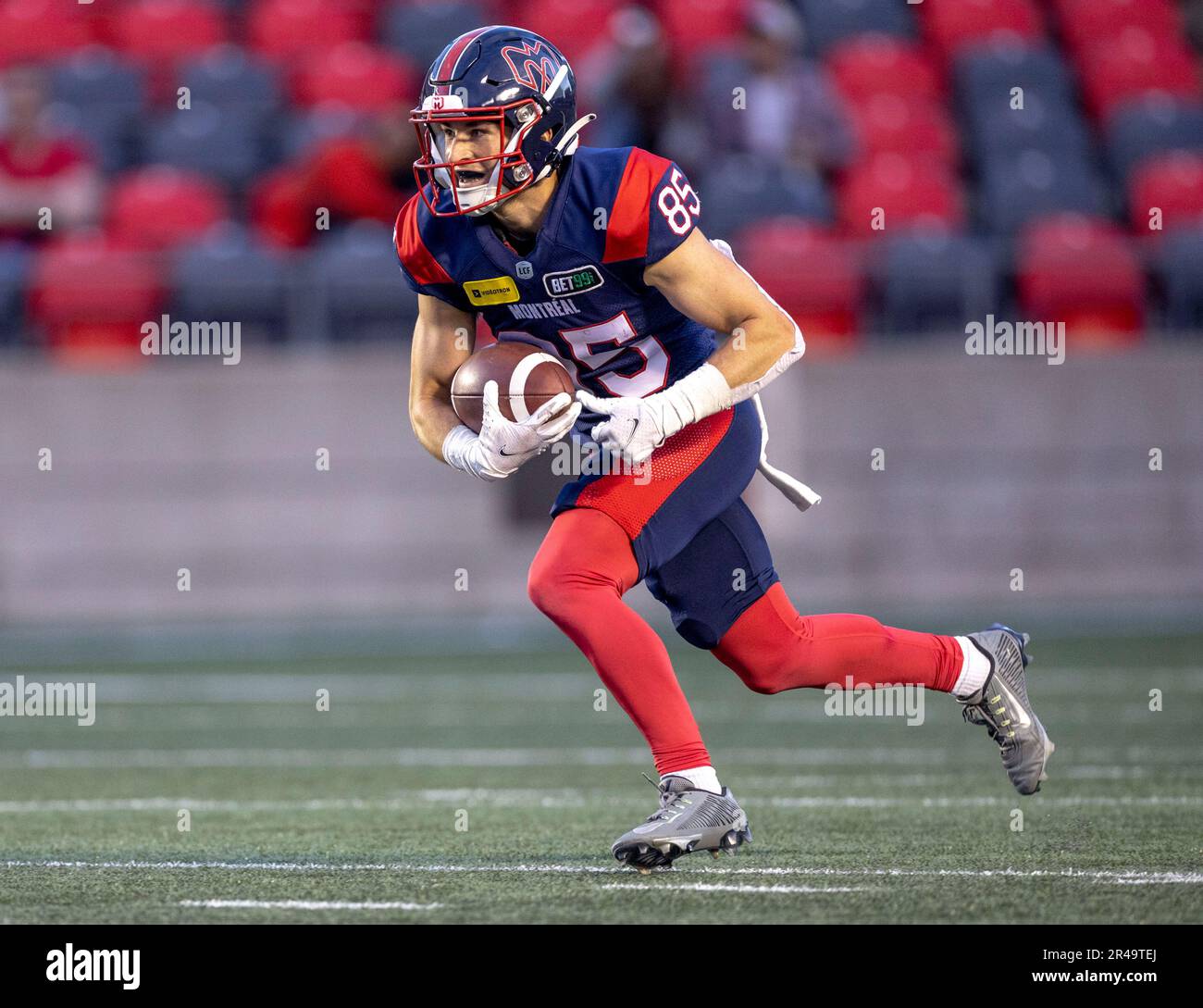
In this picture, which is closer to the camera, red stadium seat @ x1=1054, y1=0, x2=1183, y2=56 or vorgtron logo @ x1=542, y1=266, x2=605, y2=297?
vorgtron logo @ x1=542, y1=266, x2=605, y2=297

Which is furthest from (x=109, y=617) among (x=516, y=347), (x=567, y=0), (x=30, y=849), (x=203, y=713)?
(x=516, y=347)

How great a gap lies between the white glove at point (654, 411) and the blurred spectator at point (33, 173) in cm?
732

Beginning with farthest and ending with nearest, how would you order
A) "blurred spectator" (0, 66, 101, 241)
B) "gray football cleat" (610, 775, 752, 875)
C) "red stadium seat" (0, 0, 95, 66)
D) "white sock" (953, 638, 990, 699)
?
"red stadium seat" (0, 0, 95, 66)
"blurred spectator" (0, 66, 101, 241)
"white sock" (953, 638, 990, 699)
"gray football cleat" (610, 775, 752, 875)

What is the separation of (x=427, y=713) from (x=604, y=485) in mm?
3651

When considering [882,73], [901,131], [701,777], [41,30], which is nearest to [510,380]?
[701,777]

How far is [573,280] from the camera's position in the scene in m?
4.30

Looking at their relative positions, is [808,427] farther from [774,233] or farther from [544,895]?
[544,895]

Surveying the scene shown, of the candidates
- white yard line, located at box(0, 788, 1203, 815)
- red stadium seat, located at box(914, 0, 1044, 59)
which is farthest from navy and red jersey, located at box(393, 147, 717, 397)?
red stadium seat, located at box(914, 0, 1044, 59)

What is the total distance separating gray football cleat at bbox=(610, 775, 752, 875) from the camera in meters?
4.15

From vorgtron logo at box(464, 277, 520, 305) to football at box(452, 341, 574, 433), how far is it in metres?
0.10

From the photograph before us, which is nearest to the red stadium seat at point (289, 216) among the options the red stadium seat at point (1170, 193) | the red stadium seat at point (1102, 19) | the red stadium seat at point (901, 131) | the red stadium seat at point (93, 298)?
the red stadium seat at point (93, 298)

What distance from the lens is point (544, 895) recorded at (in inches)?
152

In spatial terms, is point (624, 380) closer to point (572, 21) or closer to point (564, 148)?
point (564, 148)

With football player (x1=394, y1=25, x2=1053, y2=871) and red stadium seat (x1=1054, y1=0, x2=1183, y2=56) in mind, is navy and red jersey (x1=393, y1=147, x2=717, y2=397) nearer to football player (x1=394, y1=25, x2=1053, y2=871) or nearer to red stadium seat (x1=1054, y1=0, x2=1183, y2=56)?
football player (x1=394, y1=25, x2=1053, y2=871)
